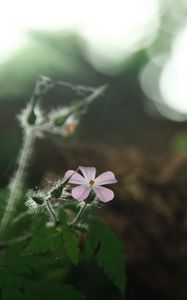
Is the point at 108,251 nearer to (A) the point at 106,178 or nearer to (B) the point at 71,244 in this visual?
(B) the point at 71,244

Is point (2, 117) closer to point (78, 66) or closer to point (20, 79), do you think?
point (20, 79)

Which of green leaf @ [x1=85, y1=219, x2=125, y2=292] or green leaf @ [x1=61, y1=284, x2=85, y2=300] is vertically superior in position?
green leaf @ [x1=85, y1=219, x2=125, y2=292]

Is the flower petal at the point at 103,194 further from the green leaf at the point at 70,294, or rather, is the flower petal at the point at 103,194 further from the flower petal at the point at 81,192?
the green leaf at the point at 70,294

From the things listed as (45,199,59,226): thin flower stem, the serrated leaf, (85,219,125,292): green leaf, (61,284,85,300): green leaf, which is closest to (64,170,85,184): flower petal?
(45,199,59,226): thin flower stem

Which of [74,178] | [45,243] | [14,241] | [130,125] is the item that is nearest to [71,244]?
[45,243]

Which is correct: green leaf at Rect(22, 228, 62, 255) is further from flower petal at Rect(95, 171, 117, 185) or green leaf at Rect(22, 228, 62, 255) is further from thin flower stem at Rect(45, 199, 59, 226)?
flower petal at Rect(95, 171, 117, 185)

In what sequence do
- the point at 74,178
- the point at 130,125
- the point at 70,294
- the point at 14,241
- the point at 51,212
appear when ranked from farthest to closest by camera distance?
the point at 130,125 → the point at 14,241 → the point at 70,294 → the point at 51,212 → the point at 74,178
